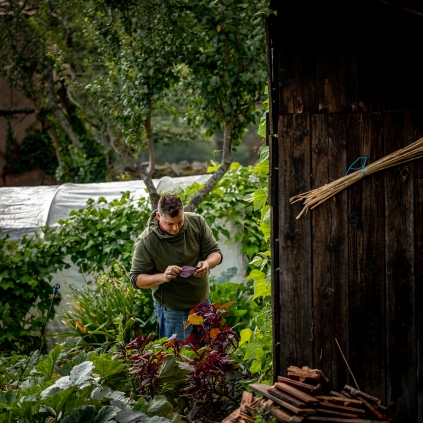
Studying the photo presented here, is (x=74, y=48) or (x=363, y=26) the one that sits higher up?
(x=74, y=48)

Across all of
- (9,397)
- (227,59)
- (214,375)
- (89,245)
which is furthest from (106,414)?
(89,245)

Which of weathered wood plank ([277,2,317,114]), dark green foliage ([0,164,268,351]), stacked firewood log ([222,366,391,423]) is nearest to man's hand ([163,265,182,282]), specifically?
stacked firewood log ([222,366,391,423])

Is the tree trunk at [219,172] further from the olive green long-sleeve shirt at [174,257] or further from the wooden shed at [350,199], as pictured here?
the wooden shed at [350,199]

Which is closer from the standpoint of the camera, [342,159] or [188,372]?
[342,159]

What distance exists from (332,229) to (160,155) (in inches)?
1195

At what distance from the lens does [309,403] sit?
3.47m

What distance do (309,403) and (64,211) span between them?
6650 millimetres

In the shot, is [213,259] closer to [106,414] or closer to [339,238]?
[339,238]

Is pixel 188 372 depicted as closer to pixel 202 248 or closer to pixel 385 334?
pixel 385 334

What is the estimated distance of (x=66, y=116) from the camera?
17000 millimetres

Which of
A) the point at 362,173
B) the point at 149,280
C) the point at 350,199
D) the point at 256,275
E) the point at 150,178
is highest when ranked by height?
the point at 150,178

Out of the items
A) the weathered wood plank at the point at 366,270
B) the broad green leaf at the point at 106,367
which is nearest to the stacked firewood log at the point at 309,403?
the weathered wood plank at the point at 366,270

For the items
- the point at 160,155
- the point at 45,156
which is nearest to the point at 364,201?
the point at 45,156

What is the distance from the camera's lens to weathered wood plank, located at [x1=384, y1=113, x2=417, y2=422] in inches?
151
